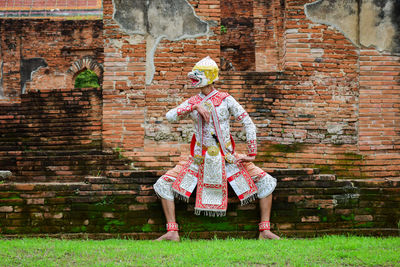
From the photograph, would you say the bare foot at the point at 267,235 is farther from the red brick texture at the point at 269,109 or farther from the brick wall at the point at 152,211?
the red brick texture at the point at 269,109

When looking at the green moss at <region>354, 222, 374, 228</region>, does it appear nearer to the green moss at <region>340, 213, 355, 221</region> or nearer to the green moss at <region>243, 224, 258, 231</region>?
the green moss at <region>340, 213, 355, 221</region>

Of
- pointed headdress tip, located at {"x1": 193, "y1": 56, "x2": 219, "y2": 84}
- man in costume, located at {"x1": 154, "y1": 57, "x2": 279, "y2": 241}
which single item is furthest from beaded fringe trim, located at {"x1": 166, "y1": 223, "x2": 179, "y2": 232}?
pointed headdress tip, located at {"x1": 193, "y1": 56, "x2": 219, "y2": 84}

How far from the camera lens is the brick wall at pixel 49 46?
13250 mm

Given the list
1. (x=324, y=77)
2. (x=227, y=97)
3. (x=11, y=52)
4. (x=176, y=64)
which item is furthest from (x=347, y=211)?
(x=11, y=52)

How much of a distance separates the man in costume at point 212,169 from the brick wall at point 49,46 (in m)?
9.86

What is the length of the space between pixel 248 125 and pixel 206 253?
137 cm

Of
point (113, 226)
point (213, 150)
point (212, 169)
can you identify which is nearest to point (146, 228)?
point (113, 226)

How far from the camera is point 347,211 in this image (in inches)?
A: 171

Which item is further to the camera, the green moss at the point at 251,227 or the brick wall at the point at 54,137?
the brick wall at the point at 54,137

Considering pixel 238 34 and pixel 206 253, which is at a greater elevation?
pixel 238 34

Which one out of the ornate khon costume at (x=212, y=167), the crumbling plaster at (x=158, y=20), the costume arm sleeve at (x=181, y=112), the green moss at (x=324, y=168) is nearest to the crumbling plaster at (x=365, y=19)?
the crumbling plaster at (x=158, y=20)

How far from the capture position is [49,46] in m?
13.3

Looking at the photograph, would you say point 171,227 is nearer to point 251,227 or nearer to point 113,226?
point 113,226

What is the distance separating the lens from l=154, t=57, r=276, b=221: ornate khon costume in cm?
407
